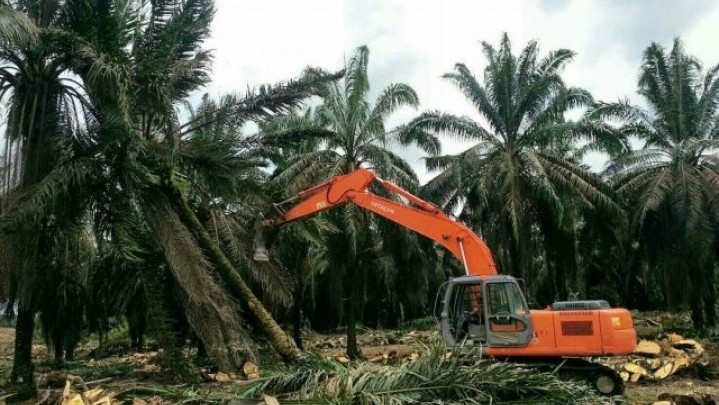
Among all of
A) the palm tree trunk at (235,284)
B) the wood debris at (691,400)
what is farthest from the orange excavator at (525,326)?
the palm tree trunk at (235,284)

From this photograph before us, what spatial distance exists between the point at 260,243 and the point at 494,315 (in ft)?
15.8

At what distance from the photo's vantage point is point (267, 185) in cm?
1435

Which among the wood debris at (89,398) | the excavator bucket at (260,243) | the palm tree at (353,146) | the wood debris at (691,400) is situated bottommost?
the wood debris at (691,400)

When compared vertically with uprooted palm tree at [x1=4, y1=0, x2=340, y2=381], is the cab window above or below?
below

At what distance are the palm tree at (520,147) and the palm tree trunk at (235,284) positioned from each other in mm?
9302

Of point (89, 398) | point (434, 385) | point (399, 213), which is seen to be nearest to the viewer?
point (434, 385)

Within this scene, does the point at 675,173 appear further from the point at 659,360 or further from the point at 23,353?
the point at 23,353

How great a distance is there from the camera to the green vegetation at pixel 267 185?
36.5 feet

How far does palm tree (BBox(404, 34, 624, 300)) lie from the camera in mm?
20984

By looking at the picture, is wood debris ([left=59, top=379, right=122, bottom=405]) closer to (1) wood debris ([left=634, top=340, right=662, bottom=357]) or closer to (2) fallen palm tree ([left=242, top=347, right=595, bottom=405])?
(2) fallen palm tree ([left=242, top=347, right=595, bottom=405])

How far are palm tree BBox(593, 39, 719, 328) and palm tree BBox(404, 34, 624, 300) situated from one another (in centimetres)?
123

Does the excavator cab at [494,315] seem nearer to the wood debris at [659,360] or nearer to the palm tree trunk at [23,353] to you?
the wood debris at [659,360]

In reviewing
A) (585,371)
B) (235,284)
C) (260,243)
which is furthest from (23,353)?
(585,371)

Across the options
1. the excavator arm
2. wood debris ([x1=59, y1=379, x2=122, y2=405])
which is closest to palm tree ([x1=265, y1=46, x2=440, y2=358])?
the excavator arm
